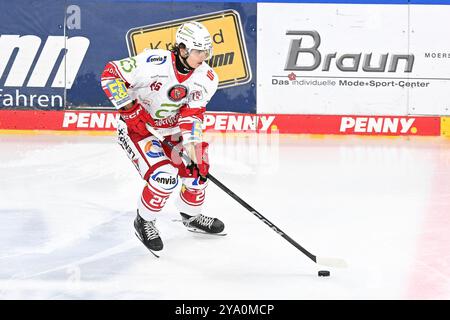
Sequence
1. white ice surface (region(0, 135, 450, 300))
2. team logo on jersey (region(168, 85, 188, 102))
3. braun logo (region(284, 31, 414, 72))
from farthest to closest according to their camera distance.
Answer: braun logo (region(284, 31, 414, 72)) < team logo on jersey (region(168, 85, 188, 102)) < white ice surface (region(0, 135, 450, 300))

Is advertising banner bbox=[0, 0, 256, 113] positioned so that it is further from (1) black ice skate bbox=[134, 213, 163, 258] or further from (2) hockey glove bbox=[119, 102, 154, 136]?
(1) black ice skate bbox=[134, 213, 163, 258]

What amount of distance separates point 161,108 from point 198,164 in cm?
42

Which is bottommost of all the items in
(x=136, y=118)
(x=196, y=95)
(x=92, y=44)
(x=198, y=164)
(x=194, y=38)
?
(x=198, y=164)

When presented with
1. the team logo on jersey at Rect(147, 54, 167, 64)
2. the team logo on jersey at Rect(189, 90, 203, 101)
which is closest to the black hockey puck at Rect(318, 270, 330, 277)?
the team logo on jersey at Rect(189, 90, 203, 101)

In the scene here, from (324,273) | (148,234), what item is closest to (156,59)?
(148,234)

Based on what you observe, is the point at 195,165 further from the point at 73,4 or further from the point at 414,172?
the point at 73,4

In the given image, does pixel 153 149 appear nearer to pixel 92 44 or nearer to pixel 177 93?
pixel 177 93

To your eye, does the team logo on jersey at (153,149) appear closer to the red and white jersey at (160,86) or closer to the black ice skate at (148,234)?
the red and white jersey at (160,86)

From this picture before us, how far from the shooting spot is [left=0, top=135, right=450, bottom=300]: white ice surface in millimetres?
Answer: 4531

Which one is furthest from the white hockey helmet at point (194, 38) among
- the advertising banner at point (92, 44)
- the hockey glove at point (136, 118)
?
the advertising banner at point (92, 44)

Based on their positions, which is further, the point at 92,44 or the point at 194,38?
the point at 92,44

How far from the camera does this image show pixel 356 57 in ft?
32.6

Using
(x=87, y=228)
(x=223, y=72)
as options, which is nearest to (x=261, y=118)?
(x=223, y=72)

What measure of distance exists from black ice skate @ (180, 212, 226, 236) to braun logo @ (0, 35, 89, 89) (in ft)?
15.3
